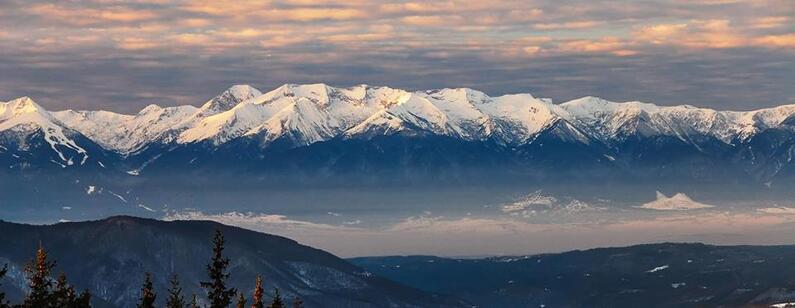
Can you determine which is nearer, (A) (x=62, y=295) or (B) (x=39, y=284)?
(B) (x=39, y=284)

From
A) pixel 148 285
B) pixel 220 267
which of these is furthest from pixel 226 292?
pixel 148 285

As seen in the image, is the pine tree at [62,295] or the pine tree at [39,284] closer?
the pine tree at [39,284]

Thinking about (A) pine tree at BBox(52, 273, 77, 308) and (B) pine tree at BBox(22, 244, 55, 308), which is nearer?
(B) pine tree at BBox(22, 244, 55, 308)

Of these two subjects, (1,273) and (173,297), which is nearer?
(1,273)

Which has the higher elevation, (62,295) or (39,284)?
(39,284)

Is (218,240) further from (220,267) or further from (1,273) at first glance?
(1,273)

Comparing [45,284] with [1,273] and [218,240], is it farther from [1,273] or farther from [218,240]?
[218,240]
